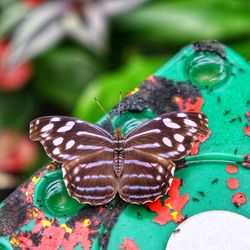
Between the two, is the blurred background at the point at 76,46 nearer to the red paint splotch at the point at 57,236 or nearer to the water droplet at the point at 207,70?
the water droplet at the point at 207,70

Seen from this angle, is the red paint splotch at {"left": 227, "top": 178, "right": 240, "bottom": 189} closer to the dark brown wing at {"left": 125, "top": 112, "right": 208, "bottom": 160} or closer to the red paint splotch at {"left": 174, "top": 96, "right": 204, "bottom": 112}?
the dark brown wing at {"left": 125, "top": 112, "right": 208, "bottom": 160}

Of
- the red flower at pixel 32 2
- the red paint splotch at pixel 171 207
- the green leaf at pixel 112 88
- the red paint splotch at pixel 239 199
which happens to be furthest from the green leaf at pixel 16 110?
the red paint splotch at pixel 239 199

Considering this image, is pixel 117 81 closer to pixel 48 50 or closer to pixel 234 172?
pixel 48 50

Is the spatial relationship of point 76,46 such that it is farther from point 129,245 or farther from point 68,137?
point 129,245

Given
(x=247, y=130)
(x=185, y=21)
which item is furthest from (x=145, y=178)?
(x=185, y=21)

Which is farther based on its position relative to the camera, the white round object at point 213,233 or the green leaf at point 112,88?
the green leaf at point 112,88

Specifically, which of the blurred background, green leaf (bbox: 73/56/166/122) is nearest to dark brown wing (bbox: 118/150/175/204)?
green leaf (bbox: 73/56/166/122)

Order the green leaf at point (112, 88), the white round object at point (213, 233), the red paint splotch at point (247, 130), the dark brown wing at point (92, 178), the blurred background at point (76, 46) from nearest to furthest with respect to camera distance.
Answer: the white round object at point (213, 233), the dark brown wing at point (92, 178), the red paint splotch at point (247, 130), the green leaf at point (112, 88), the blurred background at point (76, 46)
